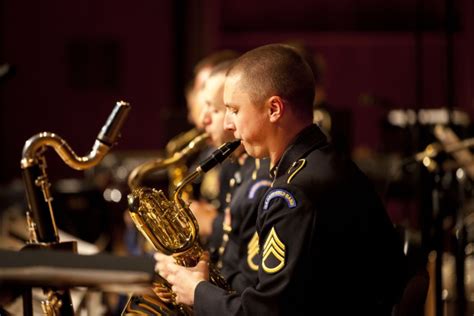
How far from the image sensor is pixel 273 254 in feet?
7.08

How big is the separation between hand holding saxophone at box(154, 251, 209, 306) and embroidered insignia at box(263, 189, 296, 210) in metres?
0.39

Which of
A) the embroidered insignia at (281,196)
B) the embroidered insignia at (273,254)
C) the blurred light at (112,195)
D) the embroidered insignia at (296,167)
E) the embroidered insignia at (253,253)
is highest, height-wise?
the embroidered insignia at (296,167)

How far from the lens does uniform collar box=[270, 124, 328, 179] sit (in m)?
2.36

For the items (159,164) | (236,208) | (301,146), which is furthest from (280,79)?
(159,164)

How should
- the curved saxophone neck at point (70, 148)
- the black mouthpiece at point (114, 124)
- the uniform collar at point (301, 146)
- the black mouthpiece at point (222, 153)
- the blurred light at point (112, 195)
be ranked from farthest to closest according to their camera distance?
the blurred light at point (112, 195) < the black mouthpiece at point (114, 124) < the curved saxophone neck at point (70, 148) < the black mouthpiece at point (222, 153) < the uniform collar at point (301, 146)

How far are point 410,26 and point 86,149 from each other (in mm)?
4234

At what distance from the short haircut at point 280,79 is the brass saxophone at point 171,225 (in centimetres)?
29

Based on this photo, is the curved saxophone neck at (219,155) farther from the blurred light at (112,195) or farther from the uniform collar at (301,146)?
the blurred light at (112,195)

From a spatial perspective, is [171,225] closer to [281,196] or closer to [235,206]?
[235,206]

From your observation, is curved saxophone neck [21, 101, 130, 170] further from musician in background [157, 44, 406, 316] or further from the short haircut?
the short haircut

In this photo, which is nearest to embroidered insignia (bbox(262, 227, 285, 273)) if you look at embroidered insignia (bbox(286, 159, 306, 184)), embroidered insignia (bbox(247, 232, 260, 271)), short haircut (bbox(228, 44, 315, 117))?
embroidered insignia (bbox(286, 159, 306, 184))

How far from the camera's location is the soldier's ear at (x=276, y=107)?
7.82 ft

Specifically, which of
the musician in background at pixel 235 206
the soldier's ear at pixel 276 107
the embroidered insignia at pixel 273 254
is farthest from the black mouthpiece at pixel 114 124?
the embroidered insignia at pixel 273 254

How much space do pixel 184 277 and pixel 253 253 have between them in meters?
0.44
